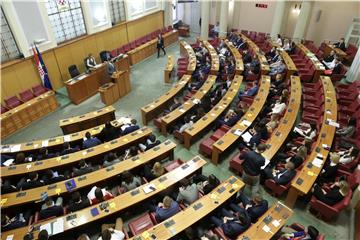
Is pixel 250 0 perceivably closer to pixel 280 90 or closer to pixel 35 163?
pixel 280 90

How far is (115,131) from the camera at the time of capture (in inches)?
332

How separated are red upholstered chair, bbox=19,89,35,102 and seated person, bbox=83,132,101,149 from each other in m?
4.89

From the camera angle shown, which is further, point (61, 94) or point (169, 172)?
point (61, 94)

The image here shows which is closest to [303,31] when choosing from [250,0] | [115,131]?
[250,0]

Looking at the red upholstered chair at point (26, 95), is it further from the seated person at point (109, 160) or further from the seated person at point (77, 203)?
the seated person at point (77, 203)

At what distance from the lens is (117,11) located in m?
15.6

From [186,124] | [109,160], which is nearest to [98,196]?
[109,160]

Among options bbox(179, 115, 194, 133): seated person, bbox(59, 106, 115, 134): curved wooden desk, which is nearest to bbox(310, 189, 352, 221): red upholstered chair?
bbox(179, 115, 194, 133): seated person

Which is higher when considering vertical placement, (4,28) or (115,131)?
(4,28)

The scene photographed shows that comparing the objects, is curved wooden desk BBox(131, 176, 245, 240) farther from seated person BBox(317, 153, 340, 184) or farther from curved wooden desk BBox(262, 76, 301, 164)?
seated person BBox(317, 153, 340, 184)

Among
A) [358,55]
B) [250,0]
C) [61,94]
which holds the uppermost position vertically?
[250,0]

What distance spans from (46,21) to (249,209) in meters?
11.4

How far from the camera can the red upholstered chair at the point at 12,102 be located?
34.8 ft

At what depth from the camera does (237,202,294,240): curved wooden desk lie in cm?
522
